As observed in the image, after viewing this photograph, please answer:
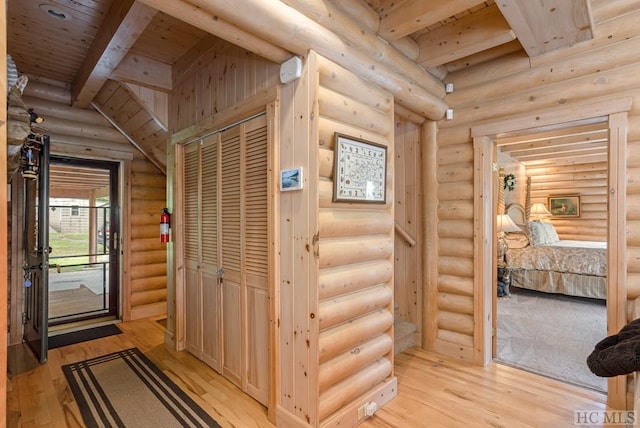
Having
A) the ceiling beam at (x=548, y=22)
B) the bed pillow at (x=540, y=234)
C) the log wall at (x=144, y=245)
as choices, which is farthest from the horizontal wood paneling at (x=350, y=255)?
the bed pillow at (x=540, y=234)

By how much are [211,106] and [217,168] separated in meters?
0.56

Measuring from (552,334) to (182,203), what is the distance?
4352mm

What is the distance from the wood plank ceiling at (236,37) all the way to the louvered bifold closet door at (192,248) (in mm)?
921

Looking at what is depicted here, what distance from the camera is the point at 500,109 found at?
286 cm

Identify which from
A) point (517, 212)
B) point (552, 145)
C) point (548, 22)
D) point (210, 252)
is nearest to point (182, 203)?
point (210, 252)

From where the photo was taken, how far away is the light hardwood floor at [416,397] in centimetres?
220

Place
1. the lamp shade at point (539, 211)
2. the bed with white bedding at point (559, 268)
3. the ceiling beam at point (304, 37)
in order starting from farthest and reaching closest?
the lamp shade at point (539, 211) < the bed with white bedding at point (559, 268) < the ceiling beam at point (304, 37)

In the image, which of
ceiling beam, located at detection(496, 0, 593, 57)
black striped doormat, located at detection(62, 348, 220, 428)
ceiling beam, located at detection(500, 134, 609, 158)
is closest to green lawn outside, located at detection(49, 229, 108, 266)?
black striped doormat, located at detection(62, 348, 220, 428)

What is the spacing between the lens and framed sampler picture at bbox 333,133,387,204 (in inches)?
82.2

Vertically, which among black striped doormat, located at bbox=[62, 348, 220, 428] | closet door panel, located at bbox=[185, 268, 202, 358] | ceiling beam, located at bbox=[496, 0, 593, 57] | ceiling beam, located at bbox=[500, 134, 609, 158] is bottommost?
black striped doormat, located at bbox=[62, 348, 220, 428]

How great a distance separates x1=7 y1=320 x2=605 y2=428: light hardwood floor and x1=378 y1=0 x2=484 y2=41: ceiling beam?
271 centimetres

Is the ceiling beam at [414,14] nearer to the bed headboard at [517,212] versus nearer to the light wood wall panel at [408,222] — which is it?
the light wood wall panel at [408,222]

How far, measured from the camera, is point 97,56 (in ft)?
9.14

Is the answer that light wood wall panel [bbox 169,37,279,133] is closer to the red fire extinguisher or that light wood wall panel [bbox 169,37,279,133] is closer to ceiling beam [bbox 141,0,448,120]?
ceiling beam [bbox 141,0,448,120]
